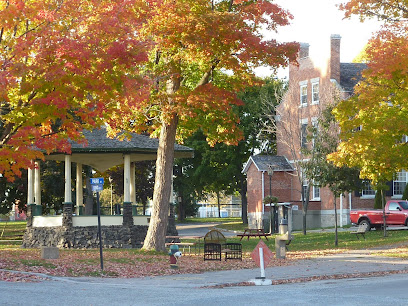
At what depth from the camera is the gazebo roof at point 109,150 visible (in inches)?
1229

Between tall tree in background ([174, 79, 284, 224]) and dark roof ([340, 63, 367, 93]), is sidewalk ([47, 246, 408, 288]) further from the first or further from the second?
tall tree in background ([174, 79, 284, 224])

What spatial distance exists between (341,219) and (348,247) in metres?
16.0

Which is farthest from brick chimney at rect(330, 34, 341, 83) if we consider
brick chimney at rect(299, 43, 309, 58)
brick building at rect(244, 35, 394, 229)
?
brick chimney at rect(299, 43, 309, 58)

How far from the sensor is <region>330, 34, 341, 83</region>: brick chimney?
154 ft

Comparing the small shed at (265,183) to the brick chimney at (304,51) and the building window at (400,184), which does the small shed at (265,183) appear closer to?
the brick chimney at (304,51)

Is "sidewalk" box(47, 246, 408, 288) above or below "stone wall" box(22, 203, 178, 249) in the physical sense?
below

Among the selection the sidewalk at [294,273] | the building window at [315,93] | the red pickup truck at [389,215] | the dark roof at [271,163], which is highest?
the building window at [315,93]

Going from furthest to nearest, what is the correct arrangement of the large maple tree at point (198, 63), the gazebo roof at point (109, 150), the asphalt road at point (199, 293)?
the gazebo roof at point (109, 150) < the large maple tree at point (198, 63) < the asphalt road at point (199, 293)

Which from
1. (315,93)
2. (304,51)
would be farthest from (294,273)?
(304,51)

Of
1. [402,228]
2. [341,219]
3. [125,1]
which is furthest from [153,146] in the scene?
[341,219]

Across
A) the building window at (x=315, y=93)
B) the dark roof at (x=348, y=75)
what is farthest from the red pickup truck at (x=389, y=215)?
the building window at (x=315, y=93)

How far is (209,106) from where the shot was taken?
25531 mm

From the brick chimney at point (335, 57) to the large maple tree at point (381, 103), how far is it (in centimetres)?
1899

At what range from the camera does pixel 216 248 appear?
24328 mm
